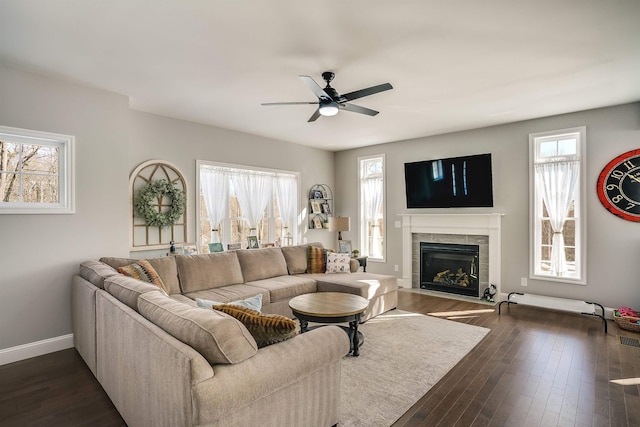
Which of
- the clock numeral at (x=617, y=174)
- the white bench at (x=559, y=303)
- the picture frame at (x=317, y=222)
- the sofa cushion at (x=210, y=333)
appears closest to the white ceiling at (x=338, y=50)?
the clock numeral at (x=617, y=174)

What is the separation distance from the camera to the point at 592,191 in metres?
4.54

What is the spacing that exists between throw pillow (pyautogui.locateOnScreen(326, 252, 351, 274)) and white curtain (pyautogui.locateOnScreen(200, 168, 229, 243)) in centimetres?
186

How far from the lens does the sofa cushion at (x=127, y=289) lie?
2160 mm

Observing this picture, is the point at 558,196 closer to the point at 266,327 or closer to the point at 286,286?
the point at 286,286

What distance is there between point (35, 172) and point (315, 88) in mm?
3017

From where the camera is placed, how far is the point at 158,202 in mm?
4629

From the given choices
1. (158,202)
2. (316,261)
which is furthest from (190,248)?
(316,261)

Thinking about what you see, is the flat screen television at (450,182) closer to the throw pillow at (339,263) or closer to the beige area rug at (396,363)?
the throw pillow at (339,263)

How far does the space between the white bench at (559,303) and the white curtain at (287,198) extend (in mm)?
3837

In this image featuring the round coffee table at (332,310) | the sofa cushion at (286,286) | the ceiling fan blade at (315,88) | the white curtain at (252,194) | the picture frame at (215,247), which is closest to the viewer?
the ceiling fan blade at (315,88)

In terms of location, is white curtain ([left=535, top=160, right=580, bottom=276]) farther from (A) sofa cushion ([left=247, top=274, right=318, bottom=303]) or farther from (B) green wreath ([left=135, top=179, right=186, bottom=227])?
(B) green wreath ([left=135, top=179, right=186, bottom=227])

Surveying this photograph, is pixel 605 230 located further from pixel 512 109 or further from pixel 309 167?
pixel 309 167

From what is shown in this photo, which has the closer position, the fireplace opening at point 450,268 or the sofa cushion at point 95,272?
the sofa cushion at point 95,272

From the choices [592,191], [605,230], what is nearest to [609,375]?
[605,230]
